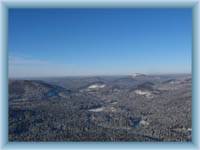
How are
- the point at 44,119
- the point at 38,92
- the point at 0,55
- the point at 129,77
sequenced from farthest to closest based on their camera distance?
the point at 129,77 → the point at 38,92 → the point at 44,119 → the point at 0,55

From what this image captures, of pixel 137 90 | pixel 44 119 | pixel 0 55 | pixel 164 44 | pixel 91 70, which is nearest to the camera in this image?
pixel 0 55

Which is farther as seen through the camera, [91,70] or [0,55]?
[91,70]

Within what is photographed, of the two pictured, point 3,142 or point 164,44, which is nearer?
point 3,142

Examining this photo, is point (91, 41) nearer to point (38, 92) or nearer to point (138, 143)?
point (38, 92)

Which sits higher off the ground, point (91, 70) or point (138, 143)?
point (91, 70)

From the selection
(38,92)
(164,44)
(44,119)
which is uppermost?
(164,44)

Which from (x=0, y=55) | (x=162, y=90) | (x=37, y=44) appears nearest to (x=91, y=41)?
(x=37, y=44)

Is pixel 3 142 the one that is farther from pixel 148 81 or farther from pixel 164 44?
pixel 148 81

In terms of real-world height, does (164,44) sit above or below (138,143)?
above

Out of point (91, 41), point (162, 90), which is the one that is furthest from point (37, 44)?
point (162, 90)
